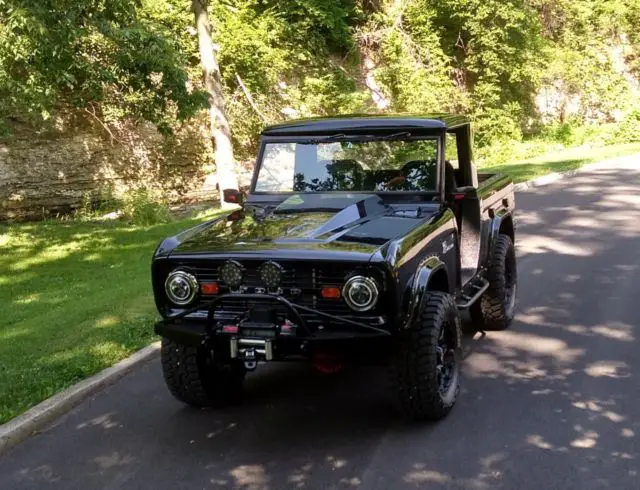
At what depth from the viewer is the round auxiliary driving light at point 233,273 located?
4969 millimetres

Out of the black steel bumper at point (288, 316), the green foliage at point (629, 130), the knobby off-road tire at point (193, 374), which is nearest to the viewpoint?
the black steel bumper at point (288, 316)

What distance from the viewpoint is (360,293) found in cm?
475

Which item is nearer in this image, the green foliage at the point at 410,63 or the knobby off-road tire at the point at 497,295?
the knobby off-road tire at the point at 497,295

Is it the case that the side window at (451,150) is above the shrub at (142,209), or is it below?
above

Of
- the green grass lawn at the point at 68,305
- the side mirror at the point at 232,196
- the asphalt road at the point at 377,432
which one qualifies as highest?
the side mirror at the point at 232,196

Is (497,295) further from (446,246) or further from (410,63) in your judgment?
(410,63)

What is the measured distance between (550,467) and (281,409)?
1.92m

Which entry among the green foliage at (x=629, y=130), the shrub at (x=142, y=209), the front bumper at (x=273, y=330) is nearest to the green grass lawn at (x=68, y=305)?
the shrub at (x=142, y=209)

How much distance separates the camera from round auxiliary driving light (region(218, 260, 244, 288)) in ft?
16.3

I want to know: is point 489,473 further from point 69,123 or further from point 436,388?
point 69,123

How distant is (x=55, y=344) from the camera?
7523 mm

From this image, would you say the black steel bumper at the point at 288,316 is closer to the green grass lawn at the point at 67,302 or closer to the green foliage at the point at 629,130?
the green grass lawn at the point at 67,302

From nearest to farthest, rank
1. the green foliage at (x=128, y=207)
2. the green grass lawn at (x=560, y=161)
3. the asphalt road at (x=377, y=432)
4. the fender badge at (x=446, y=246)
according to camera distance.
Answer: the asphalt road at (x=377, y=432) → the fender badge at (x=446, y=246) → the green foliage at (x=128, y=207) → the green grass lawn at (x=560, y=161)

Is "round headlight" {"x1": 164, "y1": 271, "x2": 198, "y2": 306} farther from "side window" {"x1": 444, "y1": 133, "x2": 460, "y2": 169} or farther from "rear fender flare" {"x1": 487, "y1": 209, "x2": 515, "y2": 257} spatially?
"rear fender flare" {"x1": 487, "y1": 209, "x2": 515, "y2": 257}
